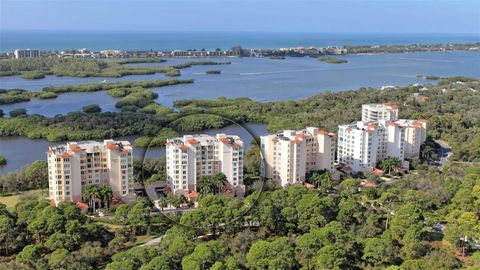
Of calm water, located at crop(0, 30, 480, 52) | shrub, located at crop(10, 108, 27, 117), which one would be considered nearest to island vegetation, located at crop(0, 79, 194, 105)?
shrub, located at crop(10, 108, 27, 117)

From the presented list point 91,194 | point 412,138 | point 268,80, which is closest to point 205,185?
point 91,194

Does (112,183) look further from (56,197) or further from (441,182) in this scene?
(441,182)

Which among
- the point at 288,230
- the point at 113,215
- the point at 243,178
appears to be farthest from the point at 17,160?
the point at 288,230

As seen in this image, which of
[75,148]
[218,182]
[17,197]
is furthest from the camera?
[17,197]

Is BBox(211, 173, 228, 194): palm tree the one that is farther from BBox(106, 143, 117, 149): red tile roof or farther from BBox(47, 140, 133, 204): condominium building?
BBox(106, 143, 117, 149): red tile roof

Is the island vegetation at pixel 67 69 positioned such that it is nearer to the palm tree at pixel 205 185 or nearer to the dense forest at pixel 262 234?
the palm tree at pixel 205 185

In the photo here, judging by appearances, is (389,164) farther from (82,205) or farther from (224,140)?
(82,205)
